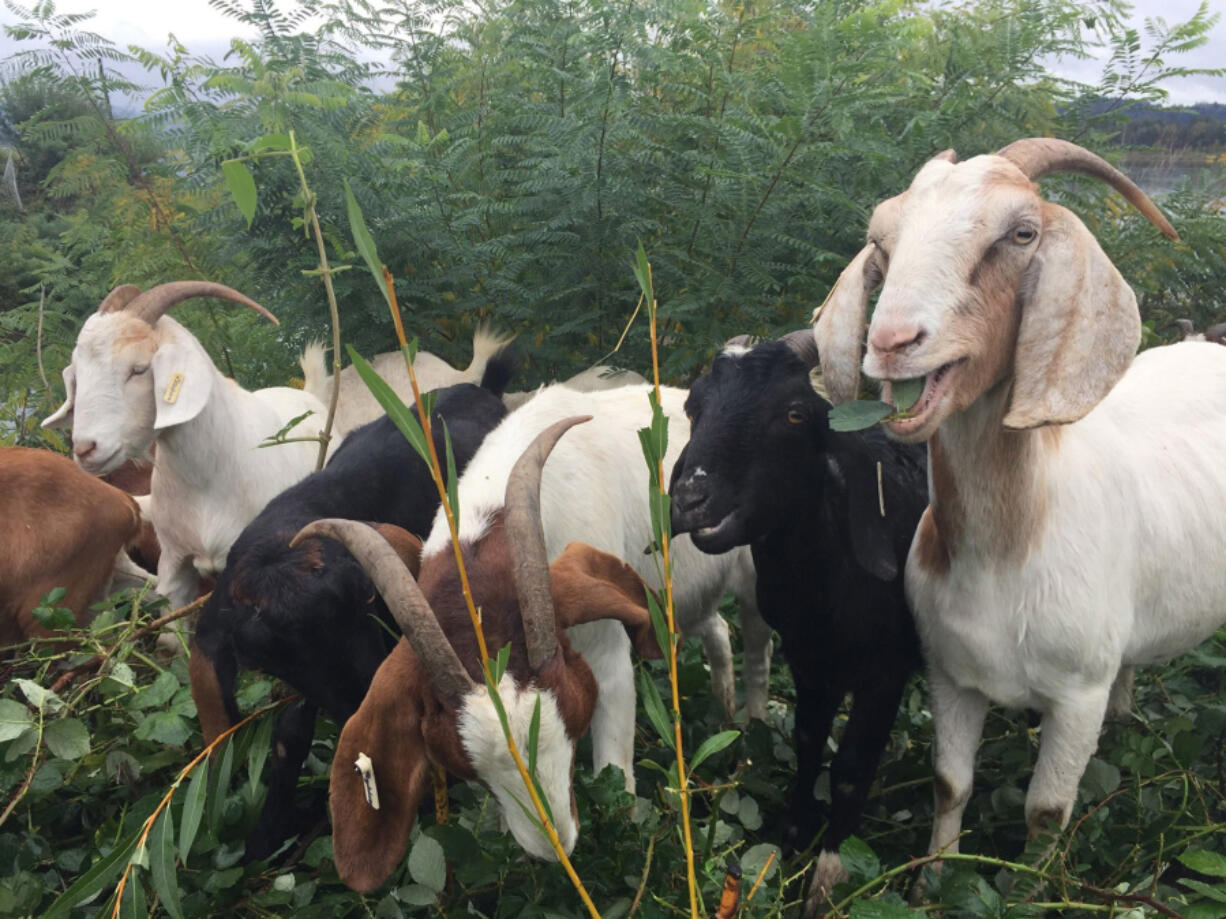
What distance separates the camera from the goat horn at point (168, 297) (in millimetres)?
3473

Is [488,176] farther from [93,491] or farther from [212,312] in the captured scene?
[93,491]

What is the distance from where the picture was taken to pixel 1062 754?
2.48 m

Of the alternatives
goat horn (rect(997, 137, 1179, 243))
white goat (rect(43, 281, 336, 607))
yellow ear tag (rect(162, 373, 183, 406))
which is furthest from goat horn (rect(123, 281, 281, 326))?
goat horn (rect(997, 137, 1179, 243))

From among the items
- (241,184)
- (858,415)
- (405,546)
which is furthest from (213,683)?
(858,415)

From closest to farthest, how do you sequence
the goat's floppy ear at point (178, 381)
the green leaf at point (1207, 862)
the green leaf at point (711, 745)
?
the green leaf at point (711, 745)
the green leaf at point (1207, 862)
the goat's floppy ear at point (178, 381)

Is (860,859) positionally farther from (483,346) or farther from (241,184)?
(483,346)

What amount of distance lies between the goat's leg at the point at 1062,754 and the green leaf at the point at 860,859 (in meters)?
0.57

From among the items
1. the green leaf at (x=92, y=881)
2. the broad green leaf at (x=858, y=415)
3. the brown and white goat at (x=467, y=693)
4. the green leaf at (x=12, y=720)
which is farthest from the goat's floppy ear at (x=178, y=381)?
the broad green leaf at (x=858, y=415)

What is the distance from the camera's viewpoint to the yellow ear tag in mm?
3334

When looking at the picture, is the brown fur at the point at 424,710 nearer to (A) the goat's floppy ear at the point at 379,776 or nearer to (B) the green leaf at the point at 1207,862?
(A) the goat's floppy ear at the point at 379,776

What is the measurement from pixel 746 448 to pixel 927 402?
66 cm

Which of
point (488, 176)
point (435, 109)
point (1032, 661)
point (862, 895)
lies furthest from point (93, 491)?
point (1032, 661)

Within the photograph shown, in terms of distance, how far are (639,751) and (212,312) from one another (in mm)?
3591

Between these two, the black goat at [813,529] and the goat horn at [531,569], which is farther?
the black goat at [813,529]
